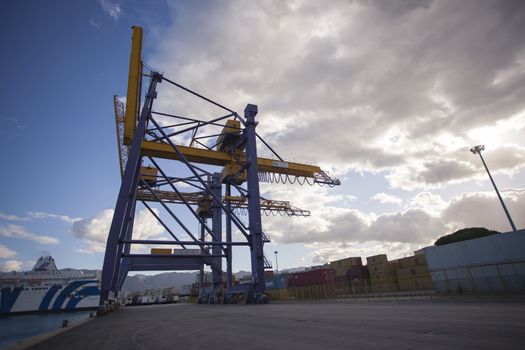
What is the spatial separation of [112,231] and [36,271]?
97.0 m

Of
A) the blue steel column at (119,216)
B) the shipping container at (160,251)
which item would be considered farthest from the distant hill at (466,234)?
the blue steel column at (119,216)

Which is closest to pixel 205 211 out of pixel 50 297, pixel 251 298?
pixel 251 298

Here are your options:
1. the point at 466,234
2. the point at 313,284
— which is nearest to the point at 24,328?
the point at 313,284

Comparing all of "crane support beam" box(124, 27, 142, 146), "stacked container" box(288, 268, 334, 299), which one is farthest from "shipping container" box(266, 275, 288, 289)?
"crane support beam" box(124, 27, 142, 146)

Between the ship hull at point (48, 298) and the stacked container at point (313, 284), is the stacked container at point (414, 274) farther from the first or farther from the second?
the ship hull at point (48, 298)

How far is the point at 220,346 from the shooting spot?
17.7 ft

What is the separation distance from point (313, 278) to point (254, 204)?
14628mm

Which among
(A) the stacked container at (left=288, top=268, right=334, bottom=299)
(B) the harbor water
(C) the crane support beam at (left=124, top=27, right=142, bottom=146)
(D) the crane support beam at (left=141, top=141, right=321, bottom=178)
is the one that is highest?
(C) the crane support beam at (left=124, top=27, right=142, bottom=146)

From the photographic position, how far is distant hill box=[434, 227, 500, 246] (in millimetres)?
41969

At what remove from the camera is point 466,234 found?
4391cm

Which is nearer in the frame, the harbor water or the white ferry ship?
the harbor water

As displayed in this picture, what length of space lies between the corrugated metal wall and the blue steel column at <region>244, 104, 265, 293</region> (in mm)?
11449

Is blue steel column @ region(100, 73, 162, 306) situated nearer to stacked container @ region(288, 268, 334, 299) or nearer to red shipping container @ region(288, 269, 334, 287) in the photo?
stacked container @ region(288, 268, 334, 299)

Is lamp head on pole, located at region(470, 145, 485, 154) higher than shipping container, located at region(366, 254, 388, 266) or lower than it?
higher
